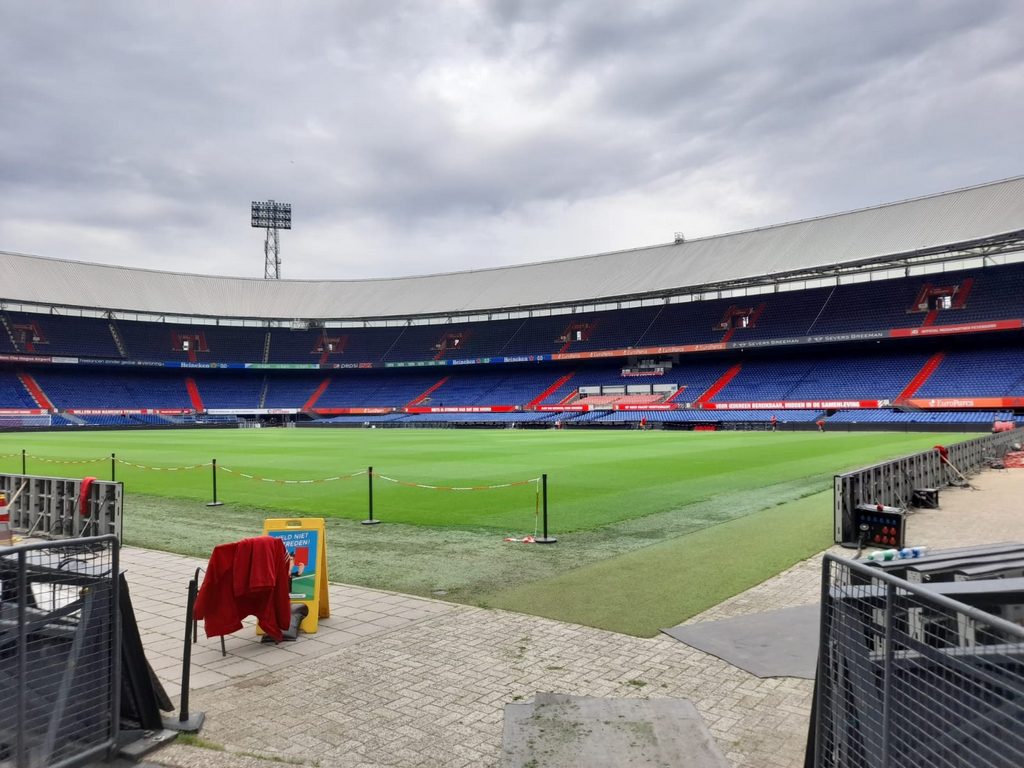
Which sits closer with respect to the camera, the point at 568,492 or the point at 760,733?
the point at 760,733

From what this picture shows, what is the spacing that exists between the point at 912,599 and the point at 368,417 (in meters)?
78.5

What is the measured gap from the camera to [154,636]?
24.7ft

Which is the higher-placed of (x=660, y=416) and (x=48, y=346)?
(x=48, y=346)

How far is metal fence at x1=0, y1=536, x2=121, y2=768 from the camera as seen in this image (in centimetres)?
423

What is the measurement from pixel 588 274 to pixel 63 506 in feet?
222

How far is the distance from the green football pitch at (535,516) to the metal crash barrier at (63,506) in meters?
0.74

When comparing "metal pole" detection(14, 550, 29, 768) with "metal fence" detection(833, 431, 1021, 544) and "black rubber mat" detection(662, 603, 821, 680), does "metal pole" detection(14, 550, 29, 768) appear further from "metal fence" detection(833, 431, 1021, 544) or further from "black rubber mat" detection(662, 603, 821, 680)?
"metal fence" detection(833, 431, 1021, 544)

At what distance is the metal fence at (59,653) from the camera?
4.23m

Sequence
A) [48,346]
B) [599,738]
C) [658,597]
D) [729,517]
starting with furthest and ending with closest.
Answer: [48,346]
[729,517]
[658,597]
[599,738]

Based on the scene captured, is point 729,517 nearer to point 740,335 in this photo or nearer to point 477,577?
point 477,577

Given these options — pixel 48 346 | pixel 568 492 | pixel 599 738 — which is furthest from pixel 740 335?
pixel 48 346

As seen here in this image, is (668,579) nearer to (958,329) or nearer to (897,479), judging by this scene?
(897,479)

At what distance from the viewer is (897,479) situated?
50.0 feet

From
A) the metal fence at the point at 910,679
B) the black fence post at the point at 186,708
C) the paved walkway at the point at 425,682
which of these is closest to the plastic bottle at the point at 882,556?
the metal fence at the point at 910,679
